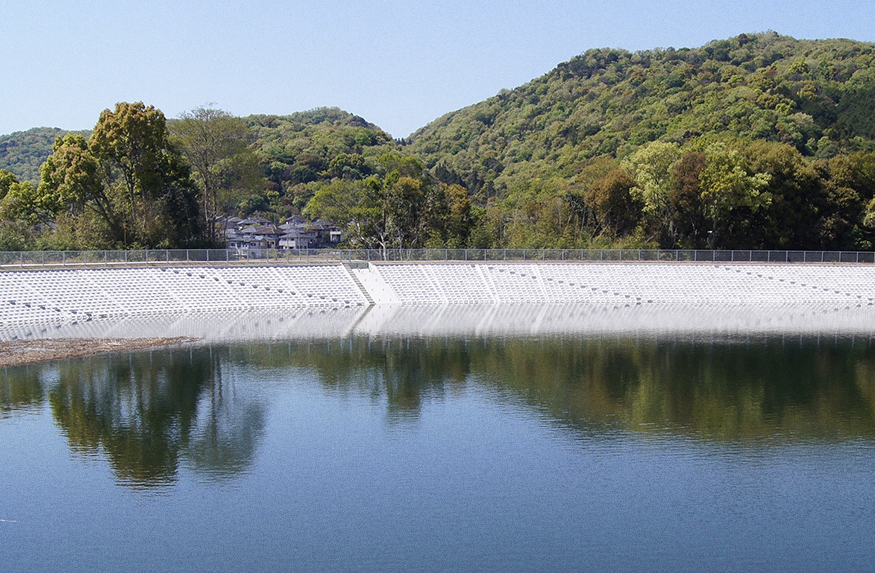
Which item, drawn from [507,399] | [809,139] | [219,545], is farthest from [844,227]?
Answer: [219,545]

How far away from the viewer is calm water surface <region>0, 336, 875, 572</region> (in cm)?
1392

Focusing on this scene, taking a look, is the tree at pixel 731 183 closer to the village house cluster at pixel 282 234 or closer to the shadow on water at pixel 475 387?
the shadow on water at pixel 475 387

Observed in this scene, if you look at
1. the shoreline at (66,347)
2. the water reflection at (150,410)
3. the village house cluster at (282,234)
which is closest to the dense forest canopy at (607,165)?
the village house cluster at (282,234)

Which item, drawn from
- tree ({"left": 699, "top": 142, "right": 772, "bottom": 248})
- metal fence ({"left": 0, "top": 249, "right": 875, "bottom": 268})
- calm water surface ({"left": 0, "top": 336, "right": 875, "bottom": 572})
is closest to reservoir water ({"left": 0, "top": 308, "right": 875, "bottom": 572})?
calm water surface ({"left": 0, "top": 336, "right": 875, "bottom": 572})

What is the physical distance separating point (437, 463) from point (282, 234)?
81578 mm

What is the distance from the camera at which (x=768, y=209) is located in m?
59.1

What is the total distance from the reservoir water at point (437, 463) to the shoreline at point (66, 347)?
130 centimetres

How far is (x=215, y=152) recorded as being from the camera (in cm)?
6241

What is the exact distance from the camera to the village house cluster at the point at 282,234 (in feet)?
307

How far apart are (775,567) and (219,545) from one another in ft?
32.5

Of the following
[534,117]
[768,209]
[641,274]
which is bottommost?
[641,274]

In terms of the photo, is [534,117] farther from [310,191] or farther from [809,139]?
[809,139]

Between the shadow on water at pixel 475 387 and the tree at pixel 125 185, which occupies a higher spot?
the tree at pixel 125 185

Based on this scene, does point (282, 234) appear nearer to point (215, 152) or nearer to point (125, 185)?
point (215, 152)
